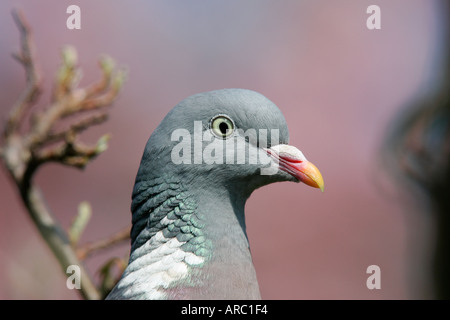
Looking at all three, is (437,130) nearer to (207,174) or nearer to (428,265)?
(428,265)

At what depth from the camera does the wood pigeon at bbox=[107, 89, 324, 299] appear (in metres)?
1.97

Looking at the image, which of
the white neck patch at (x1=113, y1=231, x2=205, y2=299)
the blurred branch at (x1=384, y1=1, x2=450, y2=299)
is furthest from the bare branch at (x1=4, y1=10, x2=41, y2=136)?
the blurred branch at (x1=384, y1=1, x2=450, y2=299)

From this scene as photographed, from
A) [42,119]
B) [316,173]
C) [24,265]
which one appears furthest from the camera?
[24,265]

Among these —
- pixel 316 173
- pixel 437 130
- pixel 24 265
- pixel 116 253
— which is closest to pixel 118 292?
pixel 316 173

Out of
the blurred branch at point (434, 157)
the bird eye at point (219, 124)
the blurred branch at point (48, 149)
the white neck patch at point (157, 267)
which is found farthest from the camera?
the blurred branch at point (434, 157)

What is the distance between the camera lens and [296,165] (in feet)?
6.48

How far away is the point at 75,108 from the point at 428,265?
3702mm

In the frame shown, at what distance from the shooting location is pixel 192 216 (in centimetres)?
199

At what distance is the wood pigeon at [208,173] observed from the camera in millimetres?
1966

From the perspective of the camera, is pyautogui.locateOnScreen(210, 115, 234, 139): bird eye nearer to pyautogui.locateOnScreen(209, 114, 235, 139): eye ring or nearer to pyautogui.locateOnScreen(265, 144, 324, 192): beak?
pyautogui.locateOnScreen(209, 114, 235, 139): eye ring

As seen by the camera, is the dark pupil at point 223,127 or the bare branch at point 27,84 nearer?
the dark pupil at point 223,127

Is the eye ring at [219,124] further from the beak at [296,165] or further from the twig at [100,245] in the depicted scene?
the twig at [100,245]

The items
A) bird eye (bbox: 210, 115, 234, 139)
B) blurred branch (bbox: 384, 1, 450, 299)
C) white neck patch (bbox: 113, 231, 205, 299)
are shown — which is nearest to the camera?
white neck patch (bbox: 113, 231, 205, 299)

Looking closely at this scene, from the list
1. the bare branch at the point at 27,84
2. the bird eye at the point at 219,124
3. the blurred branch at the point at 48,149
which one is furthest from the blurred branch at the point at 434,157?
the bare branch at the point at 27,84
